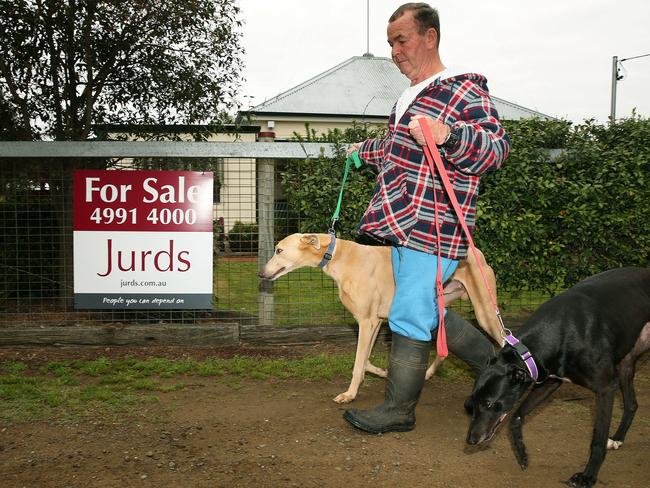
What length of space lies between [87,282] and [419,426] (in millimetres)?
3621

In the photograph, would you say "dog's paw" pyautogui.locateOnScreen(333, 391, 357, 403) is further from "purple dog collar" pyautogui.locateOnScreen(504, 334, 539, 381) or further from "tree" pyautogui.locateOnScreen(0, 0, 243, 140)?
"tree" pyautogui.locateOnScreen(0, 0, 243, 140)

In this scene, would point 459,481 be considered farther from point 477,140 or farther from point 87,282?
point 87,282

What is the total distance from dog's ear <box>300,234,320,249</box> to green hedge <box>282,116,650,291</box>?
96 centimetres

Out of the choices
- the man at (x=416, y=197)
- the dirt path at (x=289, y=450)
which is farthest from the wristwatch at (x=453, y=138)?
the dirt path at (x=289, y=450)

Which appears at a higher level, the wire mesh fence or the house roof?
the house roof

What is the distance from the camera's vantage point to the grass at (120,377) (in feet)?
13.4

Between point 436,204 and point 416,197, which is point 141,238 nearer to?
point 416,197

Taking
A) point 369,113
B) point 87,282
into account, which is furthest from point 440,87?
point 369,113

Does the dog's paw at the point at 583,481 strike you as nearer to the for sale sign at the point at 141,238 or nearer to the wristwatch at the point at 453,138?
the wristwatch at the point at 453,138

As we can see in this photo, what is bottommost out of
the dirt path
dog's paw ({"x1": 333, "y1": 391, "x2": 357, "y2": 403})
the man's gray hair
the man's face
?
the dirt path

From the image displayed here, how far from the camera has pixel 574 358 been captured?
308cm

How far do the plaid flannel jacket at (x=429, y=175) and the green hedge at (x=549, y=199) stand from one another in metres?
2.11

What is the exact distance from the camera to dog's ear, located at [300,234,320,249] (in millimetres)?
4730

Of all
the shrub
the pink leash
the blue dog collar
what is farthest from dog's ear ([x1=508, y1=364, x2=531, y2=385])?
the shrub
